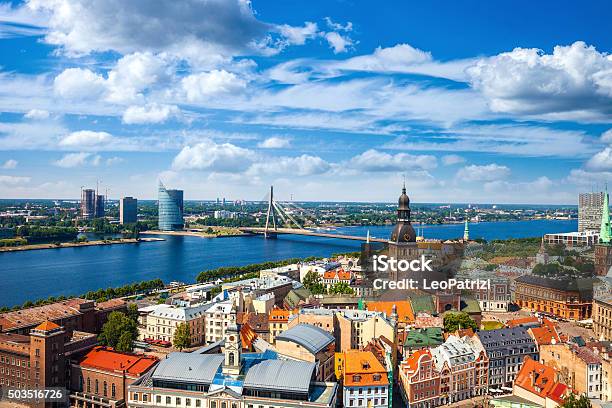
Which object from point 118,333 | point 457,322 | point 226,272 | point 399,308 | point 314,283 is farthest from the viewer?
point 226,272

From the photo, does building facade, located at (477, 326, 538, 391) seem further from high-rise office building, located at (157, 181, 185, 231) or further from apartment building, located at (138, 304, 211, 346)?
high-rise office building, located at (157, 181, 185, 231)

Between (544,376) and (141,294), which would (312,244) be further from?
(544,376)

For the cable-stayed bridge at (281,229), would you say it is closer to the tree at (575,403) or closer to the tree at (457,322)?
the tree at (457,322)

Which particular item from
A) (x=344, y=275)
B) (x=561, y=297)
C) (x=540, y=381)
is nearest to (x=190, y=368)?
(x=540, y=381)

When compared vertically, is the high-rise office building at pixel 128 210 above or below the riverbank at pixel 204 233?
above

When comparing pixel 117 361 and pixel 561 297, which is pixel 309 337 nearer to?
pixel 117 361

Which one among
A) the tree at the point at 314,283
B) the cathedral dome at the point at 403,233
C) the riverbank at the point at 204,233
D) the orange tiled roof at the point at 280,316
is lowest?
the tree at the point at 314,283

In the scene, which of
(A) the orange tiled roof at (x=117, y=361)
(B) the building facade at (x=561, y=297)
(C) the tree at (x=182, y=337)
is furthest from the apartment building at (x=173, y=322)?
(B) the building facade at (x=561, y=297)
